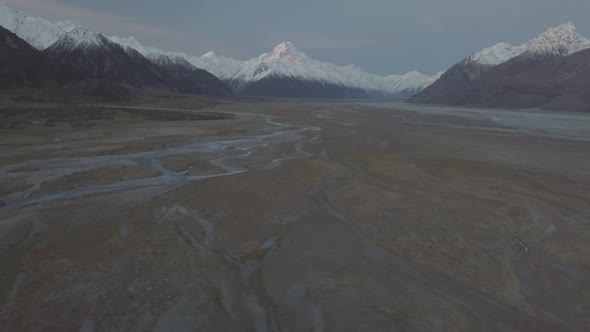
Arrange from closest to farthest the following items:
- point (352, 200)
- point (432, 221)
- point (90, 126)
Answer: point (432, 221) → point (352, 200) → point (90, 126)

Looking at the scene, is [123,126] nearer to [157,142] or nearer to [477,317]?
[157,142]

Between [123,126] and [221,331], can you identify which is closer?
[221,331]

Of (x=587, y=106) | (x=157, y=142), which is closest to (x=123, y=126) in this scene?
(x=157, y=142)

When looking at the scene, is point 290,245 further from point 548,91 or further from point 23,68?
point 548,91

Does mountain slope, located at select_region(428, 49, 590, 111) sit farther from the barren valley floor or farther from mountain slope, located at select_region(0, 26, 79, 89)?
mountain slope, located at select_region(0, 26, 79, 89)

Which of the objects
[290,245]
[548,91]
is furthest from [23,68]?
[548,91]

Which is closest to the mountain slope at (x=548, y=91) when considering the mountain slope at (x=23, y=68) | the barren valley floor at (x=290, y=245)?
the barren valley floor at (x=290, y=245)

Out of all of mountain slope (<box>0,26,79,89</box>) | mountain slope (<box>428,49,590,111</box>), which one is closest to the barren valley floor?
mountain slope (<box>0,26,79,89</box>)

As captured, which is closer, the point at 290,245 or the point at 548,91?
the point at 290,245
